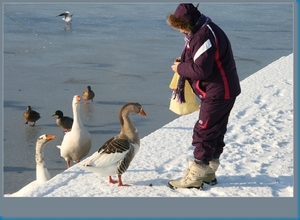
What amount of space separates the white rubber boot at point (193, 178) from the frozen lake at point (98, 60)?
178 cm

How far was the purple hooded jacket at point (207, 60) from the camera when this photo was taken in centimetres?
383

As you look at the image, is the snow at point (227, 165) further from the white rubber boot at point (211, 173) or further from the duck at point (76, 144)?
the duck at point (76, 144)

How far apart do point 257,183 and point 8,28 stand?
912 cm

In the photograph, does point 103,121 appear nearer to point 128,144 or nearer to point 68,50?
point 128,144

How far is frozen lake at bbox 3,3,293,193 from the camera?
7.14m

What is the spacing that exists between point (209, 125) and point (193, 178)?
0.42 metres

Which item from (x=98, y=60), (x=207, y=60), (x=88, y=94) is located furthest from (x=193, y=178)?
(x=98, y=60)

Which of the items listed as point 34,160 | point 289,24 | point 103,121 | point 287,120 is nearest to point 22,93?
point 103,121

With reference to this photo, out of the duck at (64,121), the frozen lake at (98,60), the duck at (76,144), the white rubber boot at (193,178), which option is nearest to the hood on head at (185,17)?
the white rubber boot at (193,178)

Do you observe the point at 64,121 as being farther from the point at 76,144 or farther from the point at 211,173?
the point at 211,173

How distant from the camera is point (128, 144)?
446cm

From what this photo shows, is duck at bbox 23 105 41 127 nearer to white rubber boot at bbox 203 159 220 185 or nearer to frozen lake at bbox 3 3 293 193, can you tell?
frozen lake at bbox 3 3 293 193

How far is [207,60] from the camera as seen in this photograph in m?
3.82

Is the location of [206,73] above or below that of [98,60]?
above
